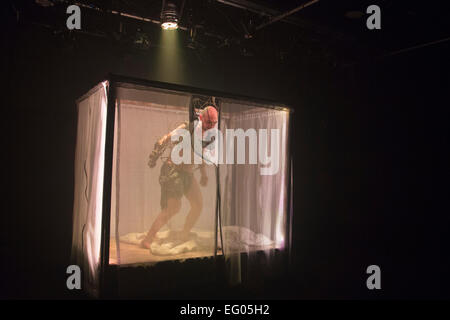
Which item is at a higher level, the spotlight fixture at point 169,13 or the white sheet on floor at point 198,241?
the spotlight fixture at point 169,13

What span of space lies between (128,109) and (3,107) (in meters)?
1.45

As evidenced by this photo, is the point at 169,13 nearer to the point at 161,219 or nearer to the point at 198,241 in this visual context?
the point at 161,219

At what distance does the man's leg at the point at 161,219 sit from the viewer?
154 inches

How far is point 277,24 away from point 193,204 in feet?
8.91

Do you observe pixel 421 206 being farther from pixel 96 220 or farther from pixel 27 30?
pixel 27 30

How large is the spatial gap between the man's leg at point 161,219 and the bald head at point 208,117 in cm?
89

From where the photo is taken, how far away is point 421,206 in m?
5.34

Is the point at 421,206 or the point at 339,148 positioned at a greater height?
the point at 339,148

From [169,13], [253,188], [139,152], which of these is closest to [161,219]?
[139,152]

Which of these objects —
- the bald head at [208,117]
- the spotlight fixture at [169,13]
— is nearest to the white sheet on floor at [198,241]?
the bald head at [208,117]

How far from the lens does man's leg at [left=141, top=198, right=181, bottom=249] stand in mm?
3922

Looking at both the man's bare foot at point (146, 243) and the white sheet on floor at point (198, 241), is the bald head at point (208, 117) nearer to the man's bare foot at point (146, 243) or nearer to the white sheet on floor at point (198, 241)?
the white sheet on floor at point (198, 241)

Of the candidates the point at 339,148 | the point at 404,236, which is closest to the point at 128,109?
the point at 339,148

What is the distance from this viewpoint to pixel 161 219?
395 centimetres
